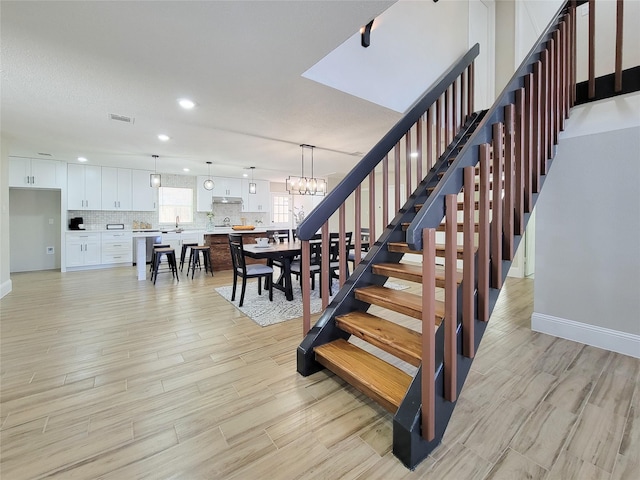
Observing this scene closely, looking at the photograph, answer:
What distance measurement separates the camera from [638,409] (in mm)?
1648

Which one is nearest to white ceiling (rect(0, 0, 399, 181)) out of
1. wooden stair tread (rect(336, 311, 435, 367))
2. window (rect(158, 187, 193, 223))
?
wooden stair tread (rect(336, 311, 435, 367))

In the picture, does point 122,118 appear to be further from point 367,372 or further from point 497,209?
point 497,209

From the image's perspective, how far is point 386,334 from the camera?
1.79 metres

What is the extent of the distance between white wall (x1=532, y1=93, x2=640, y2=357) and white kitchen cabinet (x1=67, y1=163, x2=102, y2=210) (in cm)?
827

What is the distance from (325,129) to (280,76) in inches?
61.2

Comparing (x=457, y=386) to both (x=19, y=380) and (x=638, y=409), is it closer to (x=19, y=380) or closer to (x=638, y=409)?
(x=638, y=409)

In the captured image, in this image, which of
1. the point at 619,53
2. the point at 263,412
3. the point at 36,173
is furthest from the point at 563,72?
the point at 36,173

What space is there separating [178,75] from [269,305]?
104 inches

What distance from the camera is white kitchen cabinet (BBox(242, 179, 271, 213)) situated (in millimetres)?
8680

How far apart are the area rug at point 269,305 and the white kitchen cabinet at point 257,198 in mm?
4572

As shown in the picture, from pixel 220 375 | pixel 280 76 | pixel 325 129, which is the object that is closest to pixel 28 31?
pixel 280 76

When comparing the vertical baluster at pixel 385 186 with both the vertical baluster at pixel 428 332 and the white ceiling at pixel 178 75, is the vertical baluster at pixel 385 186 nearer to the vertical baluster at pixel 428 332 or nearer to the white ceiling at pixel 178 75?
the white ceiling at pixel 178 75

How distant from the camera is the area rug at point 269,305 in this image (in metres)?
3.23

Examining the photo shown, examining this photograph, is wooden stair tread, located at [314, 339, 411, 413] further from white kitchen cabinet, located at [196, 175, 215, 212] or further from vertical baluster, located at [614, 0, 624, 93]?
white kitchen cabinet, located at [196, 175, 215, 212]
